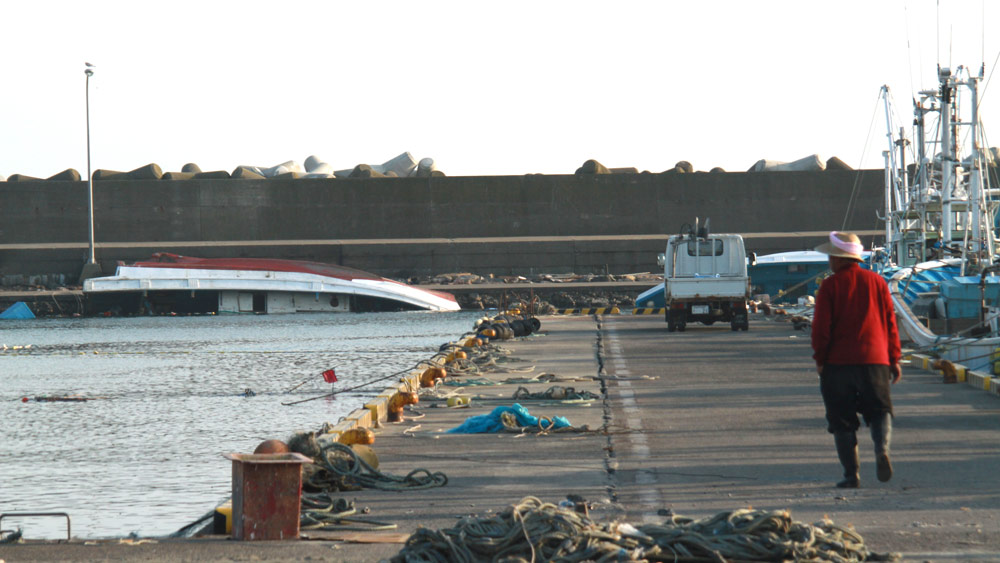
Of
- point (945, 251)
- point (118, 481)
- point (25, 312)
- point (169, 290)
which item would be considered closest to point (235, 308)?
point (169, 290)

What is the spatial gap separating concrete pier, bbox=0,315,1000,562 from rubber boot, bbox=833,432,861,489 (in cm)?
14

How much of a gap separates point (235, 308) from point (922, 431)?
41.3 m

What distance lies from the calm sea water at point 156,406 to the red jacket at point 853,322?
5.02 metres

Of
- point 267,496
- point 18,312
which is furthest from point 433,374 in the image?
point 18,312

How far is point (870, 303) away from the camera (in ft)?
26.6

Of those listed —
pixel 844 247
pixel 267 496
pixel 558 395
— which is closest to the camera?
pixel 267 496

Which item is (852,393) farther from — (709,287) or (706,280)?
(709,287)

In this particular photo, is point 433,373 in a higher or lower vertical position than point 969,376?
lower

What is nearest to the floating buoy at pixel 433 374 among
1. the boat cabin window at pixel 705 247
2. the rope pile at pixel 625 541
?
the boat cabin window at pixel 705 247

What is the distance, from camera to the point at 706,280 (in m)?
27.1

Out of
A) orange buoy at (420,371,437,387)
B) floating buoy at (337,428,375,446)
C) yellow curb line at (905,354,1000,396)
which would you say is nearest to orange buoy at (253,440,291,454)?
floating buoy at (337,428,375,446)

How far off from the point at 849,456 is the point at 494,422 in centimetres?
461

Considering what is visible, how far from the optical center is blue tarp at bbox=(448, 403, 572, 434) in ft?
38.9

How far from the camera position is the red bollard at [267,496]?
689cm
